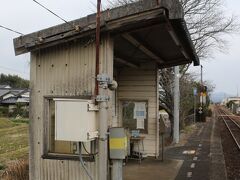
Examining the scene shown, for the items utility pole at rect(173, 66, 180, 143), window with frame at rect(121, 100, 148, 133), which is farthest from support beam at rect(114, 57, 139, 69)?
utility pole at rect(173, 66, 180, 143)

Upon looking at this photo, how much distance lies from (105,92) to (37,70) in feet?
5.22

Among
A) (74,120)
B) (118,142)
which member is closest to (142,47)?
(118,142)

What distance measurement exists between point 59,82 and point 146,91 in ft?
17.8

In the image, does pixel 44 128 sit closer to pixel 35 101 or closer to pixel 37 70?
pixel 35 101

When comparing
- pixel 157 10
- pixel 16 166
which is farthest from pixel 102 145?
pixel 16 166

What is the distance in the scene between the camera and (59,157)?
7859 millimetres

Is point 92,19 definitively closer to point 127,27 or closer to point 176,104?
point 127,27

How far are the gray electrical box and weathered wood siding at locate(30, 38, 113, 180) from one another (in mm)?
472

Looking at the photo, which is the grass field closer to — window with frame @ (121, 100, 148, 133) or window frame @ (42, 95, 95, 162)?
window with frame @ (121, 100, 148, 133)

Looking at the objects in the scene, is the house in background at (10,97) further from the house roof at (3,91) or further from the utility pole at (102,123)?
the utility pole at (102,123)

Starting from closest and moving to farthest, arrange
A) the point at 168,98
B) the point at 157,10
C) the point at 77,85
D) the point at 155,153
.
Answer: the point at 157,10, the point at 77,85, the point at 155,153, the point at 168,98

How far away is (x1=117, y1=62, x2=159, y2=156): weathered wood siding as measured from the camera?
512 inches

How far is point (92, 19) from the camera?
7.41 meters

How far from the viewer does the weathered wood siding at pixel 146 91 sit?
42.7ft
